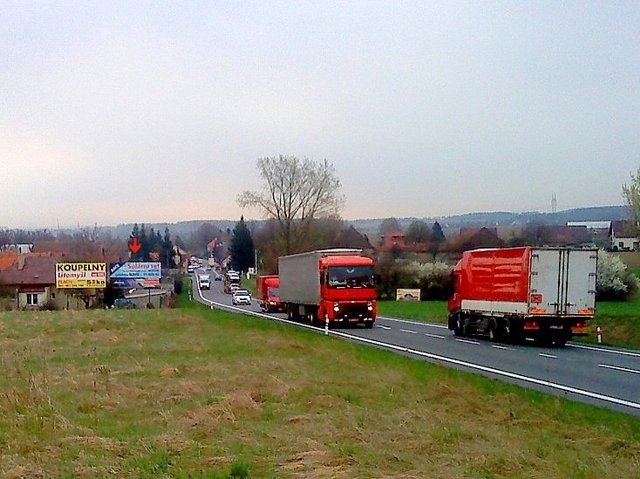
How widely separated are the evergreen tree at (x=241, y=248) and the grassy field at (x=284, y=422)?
107 metres

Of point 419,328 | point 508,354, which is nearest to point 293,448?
point 508,354

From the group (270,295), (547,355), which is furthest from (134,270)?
(547,355)

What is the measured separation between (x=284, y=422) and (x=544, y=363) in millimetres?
14355

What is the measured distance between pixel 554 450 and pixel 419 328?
3307 cm

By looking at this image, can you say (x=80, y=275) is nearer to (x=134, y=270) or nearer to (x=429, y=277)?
(x=134, y=270)

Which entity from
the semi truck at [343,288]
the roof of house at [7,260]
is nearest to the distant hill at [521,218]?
the semi truck at [343,288]

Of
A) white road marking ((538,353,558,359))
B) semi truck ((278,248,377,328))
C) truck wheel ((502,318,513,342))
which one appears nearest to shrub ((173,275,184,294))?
semi truck ((278,248,377,328))

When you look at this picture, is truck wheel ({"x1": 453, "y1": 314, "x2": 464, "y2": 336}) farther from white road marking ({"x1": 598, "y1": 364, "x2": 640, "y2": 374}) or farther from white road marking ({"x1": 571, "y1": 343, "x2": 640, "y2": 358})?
white road marking ({"x1": 598, "y1": 364, "x2": 640, "y2": 374})

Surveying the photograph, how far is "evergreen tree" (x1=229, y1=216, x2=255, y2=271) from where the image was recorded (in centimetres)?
12838

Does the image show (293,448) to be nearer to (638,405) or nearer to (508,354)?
(638,405)

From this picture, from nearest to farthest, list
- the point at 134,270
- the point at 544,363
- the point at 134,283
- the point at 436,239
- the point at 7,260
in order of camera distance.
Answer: the point at 544,363, the point at 134,270, the point at 134,283, the point at 7,260, the point at 436,239

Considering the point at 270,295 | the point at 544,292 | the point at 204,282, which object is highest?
the point at 544,292

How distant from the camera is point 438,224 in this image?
310 feet

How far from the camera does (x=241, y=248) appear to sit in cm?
13175
